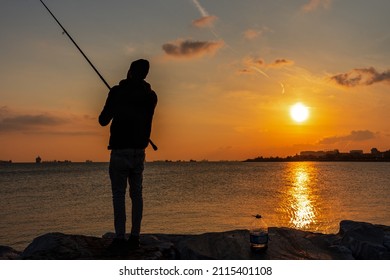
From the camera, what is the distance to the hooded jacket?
6305 mm

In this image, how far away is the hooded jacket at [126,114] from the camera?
630 cm

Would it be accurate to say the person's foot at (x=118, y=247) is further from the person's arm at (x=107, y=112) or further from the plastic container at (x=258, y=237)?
the plastic container at (x=258, y=237)

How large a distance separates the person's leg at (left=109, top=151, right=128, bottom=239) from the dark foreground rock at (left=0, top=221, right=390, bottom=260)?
51 centimetres

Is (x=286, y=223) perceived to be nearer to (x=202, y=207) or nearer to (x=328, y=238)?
(x=202, y=207)

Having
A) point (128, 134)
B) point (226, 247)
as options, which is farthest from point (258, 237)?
point (128, 134)

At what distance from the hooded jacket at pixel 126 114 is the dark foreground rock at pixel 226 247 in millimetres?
1740

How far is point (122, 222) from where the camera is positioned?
21.4 ft

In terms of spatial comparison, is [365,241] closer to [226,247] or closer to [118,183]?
[226,247]

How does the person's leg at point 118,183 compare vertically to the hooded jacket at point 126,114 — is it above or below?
below

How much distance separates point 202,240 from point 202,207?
2841 cm

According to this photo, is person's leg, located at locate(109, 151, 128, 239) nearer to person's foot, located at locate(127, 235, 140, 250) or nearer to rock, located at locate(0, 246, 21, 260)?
person's foot, located at locate(127, 235, 140, 250)

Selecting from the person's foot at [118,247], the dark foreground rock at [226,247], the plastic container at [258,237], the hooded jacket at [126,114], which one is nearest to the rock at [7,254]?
the dark foreground rock at [226,247]

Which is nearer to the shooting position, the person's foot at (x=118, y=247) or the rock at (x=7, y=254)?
the person's foot at (x=118, y=247)
